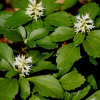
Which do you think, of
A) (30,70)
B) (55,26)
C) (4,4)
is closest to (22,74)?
(30,70)

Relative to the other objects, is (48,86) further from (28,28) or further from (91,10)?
(91,10)

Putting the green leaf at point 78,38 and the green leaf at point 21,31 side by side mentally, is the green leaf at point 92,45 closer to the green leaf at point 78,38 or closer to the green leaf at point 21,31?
the green leaf at point 78,38

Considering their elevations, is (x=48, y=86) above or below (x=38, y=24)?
below

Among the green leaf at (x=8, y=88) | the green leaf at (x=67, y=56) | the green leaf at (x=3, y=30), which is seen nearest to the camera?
the green leaf at (x=8, y=88)

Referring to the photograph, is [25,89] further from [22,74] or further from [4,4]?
[4,4]

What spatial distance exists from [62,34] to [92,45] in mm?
232

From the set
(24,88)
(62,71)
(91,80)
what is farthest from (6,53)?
(91,80)

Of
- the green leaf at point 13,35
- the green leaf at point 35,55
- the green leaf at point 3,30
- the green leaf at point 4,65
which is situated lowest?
the green leaf at point 4,65

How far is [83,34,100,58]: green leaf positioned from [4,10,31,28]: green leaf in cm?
48

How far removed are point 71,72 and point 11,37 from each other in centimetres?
52

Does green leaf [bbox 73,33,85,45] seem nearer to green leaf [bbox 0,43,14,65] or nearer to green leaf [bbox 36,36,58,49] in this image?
green leaf [bbox 36,36,58,49]

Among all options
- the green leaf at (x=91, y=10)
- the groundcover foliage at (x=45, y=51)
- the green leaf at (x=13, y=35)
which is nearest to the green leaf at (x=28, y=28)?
the groundcover foliage at (x=45, y=51)

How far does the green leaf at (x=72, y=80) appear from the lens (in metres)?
1.42

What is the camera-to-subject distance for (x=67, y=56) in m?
1.40
